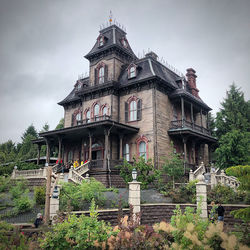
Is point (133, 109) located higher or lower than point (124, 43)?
lower

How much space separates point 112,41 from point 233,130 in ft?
50.1

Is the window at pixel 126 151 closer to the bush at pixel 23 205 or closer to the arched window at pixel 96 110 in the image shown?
the arched window at pixel 96 110

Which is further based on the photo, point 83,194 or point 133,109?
point 133,109

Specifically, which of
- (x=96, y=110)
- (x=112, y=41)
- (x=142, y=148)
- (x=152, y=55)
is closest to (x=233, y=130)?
(x=142, y=148)

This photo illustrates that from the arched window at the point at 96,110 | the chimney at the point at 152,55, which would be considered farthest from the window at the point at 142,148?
the chimney at the point at 152,55

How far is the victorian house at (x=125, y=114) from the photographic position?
2406 centimetres

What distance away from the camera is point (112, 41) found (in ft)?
94.9

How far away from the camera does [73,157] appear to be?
2958 cm

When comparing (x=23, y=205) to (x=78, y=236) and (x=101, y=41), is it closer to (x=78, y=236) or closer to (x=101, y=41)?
(x=78, y=236)

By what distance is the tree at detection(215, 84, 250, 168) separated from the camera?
958 inches

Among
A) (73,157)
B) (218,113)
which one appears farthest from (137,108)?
(218,113)

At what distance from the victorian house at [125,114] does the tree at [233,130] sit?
2358 mm

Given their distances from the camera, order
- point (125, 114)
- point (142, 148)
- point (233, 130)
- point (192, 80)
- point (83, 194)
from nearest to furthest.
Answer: point (83, 194), point (142, 148), point (233, 130), point (125, 114), point (192, 80)

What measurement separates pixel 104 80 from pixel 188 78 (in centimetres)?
1054
